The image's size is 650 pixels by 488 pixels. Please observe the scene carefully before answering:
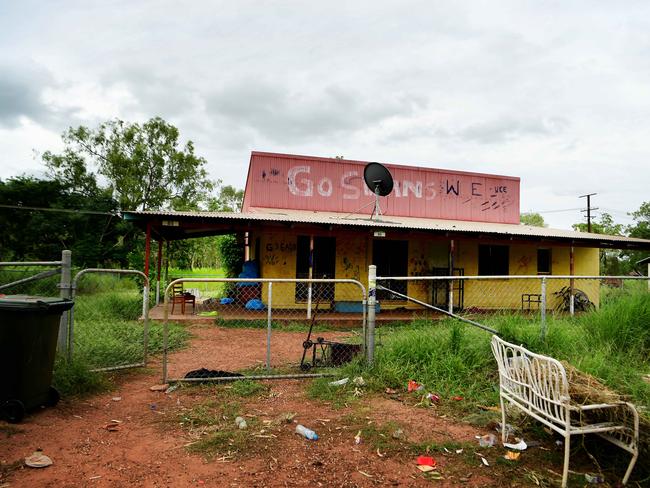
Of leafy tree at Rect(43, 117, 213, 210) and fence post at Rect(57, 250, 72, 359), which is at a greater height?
leafy tree at Rect(43, 117, 213, 210)

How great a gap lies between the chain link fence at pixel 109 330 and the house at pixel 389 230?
1.96m

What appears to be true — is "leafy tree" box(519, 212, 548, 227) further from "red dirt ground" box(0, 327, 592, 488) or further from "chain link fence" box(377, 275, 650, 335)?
"red dirt ground" box(0, 327, 592, 488)

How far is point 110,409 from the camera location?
169 inches

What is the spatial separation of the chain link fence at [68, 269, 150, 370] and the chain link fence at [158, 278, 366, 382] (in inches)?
22.3

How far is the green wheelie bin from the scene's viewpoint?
372cm

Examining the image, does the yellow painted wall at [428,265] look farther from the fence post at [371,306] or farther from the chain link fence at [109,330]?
the fence post at [371,306]

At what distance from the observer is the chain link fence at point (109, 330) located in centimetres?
543

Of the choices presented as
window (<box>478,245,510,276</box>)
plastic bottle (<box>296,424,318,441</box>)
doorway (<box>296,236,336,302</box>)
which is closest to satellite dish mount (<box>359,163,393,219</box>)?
doorway (<box>296,236,336,302</box>)

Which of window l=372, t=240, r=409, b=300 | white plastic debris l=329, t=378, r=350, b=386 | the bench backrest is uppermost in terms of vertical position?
window l=372, t=240, r=409, b=300

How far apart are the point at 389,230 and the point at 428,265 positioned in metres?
3.19

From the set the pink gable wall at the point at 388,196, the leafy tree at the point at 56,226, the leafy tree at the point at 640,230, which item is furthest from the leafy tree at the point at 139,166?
the leafy tree at the point at 640,230

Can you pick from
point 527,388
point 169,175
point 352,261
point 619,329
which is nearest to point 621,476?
point 527,388

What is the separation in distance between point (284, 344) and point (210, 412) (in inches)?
153

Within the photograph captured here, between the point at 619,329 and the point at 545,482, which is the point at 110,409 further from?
the point at 619,329
